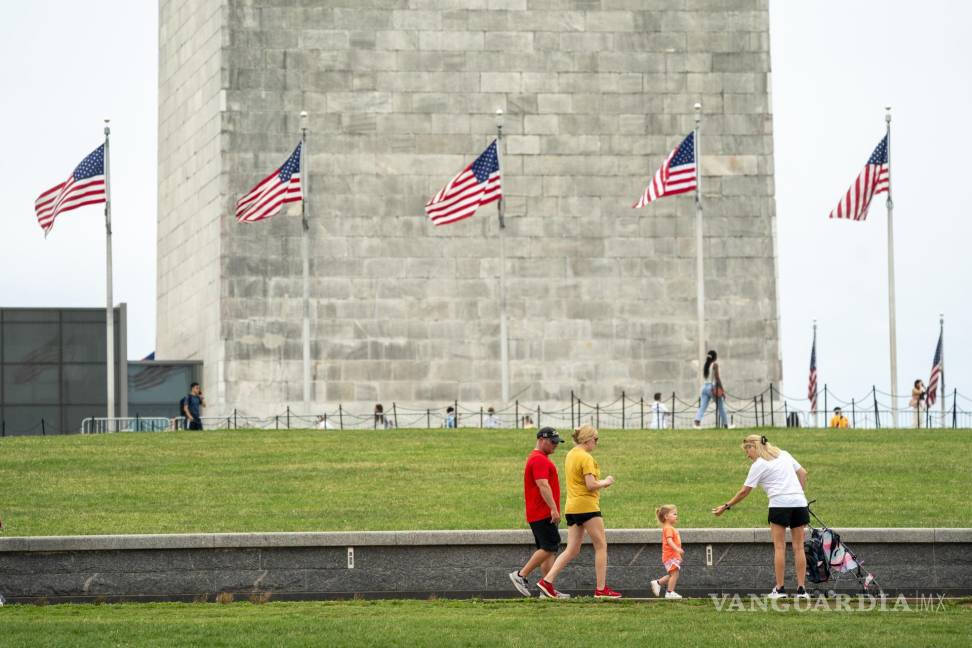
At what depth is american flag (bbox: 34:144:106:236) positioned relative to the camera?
129 ft

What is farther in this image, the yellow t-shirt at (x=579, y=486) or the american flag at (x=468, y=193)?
the american flag at (x=468, y=193)

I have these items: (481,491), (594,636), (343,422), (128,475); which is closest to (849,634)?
(594,636)

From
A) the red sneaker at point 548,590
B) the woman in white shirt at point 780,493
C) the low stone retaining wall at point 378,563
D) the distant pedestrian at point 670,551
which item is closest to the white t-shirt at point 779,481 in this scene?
the woman in white shirt at point 780,493

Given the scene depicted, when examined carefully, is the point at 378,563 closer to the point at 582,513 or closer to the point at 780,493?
the point at 582,513

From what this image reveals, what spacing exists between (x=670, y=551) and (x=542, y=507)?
1366 millimetres

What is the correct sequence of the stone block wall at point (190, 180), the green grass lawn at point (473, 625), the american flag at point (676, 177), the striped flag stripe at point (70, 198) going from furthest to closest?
the stone block wall at point (190, 180)
the american flag at point (676, 177)
the striped flag stripe at point (70, 198)
the green grass lawn at point (473, 625)

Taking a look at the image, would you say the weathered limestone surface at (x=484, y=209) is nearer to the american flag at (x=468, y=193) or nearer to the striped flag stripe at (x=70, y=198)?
the american flag at (x=468, y=193)

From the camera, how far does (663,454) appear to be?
3084 cm

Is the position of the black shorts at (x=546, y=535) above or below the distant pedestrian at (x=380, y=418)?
below

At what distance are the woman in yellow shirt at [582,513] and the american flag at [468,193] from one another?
21687mm

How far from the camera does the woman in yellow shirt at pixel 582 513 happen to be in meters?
19.0

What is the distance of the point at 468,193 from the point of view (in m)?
40.8

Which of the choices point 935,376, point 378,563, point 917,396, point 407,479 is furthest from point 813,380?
point 378,563

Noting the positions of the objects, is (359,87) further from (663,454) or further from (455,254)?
(663,454)
